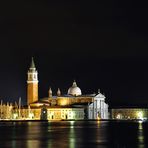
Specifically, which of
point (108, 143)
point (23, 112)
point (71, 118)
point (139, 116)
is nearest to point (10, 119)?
point (23, 112)

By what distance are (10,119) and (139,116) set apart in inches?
1537

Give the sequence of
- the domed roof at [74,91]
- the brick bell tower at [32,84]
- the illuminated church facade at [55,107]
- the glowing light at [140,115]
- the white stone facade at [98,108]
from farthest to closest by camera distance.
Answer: the glowing light at [140,115] < the domed roof at [74,91] < the brick bell tower at [32,84] < the white stone facade at [98,108] < the illuminated church facade at [55,107]

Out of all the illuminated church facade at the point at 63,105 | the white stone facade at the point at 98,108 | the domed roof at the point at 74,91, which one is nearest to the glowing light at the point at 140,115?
the white stone facade at the point at 98,108

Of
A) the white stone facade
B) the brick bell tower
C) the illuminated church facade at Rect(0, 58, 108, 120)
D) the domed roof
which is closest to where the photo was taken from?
the illuminated church facade at Rect(0, 58, 108, 120)

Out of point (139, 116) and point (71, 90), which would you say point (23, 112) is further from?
point (139, 116)

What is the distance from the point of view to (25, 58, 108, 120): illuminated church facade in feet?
553

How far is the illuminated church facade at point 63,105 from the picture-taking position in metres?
168

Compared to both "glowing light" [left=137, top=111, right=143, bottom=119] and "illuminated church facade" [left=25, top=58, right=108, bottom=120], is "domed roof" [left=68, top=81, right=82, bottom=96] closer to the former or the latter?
"illuminated church facade" [left=25, top=58, right=108, bottom=120]

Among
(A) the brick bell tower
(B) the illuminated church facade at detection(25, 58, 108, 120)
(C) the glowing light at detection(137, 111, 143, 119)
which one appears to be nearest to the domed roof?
(B) the illuminated church facade at detection(25, 58, 108, 120)

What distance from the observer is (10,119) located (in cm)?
16650

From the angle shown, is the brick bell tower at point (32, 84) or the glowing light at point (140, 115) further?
the glowing light at point (140, 115)

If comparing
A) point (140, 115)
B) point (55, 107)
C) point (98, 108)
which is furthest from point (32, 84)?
point (140, 115)

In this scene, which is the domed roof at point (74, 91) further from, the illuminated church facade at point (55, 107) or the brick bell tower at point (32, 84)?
the brick bell tower at point (32, 84)

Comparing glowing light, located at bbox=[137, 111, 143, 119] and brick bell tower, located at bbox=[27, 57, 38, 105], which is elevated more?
brick bell tower, located at bbox=[27, 57, 38, 105]
